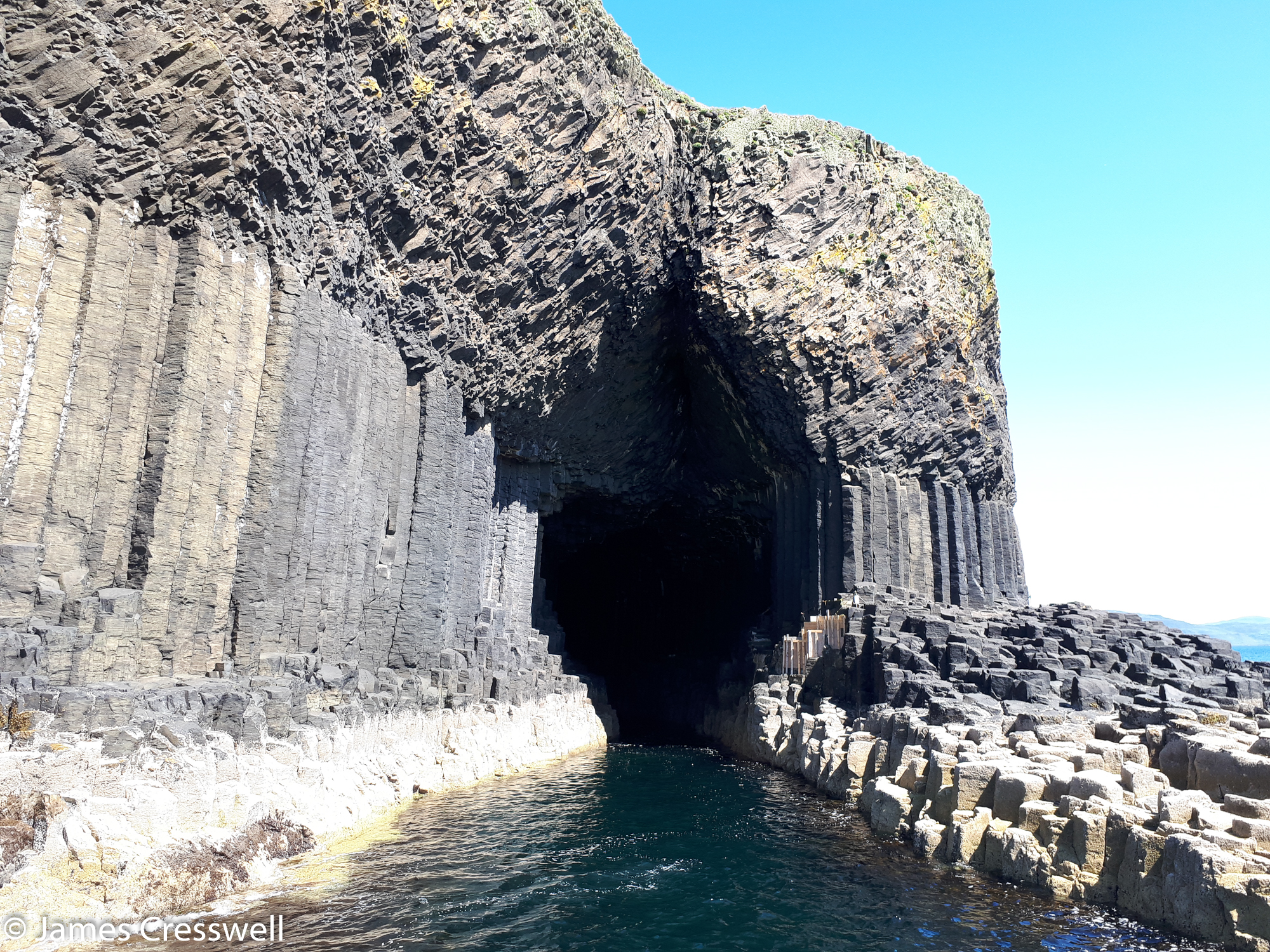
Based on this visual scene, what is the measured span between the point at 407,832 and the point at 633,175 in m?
19.7

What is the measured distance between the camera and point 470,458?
29.0 metres

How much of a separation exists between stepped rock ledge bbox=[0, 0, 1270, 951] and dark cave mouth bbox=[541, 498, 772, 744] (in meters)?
0.70

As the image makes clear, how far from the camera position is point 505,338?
Result: 27891 mm

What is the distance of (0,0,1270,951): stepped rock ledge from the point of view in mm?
13141

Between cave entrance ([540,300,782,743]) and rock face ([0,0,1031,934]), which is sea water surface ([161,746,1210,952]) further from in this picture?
cave entrance ([540,300,782,743])

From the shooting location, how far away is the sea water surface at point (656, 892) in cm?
1133

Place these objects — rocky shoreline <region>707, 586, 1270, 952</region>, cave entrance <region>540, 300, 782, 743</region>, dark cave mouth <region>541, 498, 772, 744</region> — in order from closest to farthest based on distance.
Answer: rocky shoreline <region>707, 586, 1270, 952</region>
cave entrance <region>540, 300, 782, 743</region>
dark cave mouth <region>541, 498, 772, 744</region>

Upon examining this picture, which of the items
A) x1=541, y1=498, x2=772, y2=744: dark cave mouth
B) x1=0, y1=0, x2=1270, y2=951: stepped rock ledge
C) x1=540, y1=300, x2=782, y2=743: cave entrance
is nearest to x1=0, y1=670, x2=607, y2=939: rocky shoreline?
x1=0, y1=0, x2=1270, y2=951: stepped rock ledge

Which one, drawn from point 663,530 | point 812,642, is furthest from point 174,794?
point 663,530

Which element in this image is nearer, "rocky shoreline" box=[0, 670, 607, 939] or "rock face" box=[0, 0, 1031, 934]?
"rocky shoreline" box=[0, 670, 607, 939]

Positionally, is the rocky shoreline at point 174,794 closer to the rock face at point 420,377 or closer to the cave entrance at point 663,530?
the rock face at point 420,377

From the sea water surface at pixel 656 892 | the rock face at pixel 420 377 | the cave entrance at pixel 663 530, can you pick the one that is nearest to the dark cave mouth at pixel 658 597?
the cave entrance at pixel 663 530

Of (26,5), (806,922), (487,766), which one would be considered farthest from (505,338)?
(806,922)

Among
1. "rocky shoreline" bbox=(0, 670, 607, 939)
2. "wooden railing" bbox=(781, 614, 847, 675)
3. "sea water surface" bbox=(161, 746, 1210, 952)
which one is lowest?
"sea water surface" bbox=(161, 746, 1210, 952)
